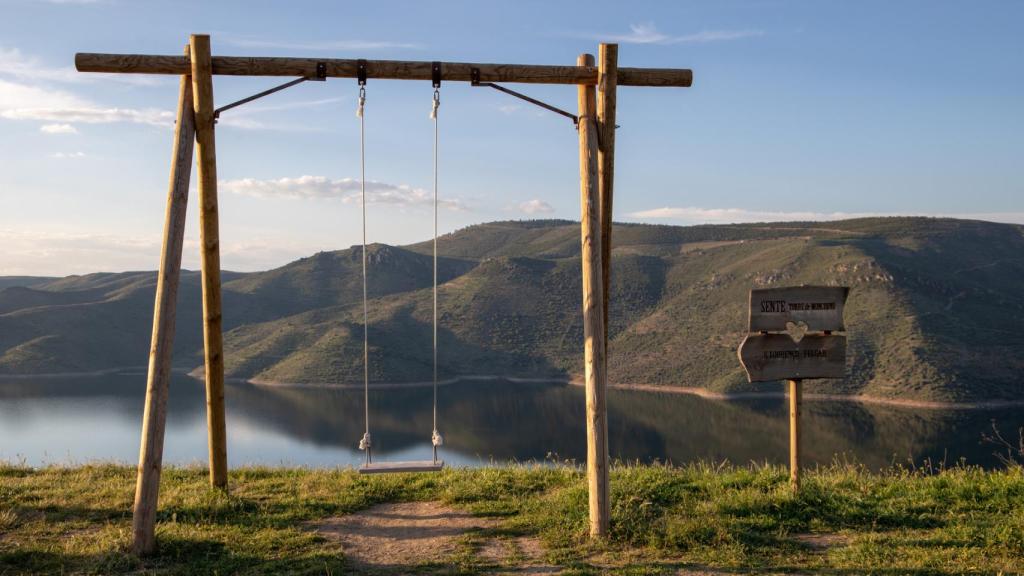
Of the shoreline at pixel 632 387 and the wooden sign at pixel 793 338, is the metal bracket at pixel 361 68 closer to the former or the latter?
the wooden sign at pixel 793 338

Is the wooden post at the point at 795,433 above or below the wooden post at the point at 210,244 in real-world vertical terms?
below

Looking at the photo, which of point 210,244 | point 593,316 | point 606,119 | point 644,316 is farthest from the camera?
point 644,316

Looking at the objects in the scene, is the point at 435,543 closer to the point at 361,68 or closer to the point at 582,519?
the point at 582,519

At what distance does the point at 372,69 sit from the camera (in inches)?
259

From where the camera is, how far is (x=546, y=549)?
563 centimetres

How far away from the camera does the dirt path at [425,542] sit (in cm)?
534

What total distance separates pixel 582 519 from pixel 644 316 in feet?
251

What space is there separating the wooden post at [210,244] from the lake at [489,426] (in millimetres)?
40014

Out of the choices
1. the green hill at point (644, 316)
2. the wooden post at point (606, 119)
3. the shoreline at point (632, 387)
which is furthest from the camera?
the green hill at point (644, 316)

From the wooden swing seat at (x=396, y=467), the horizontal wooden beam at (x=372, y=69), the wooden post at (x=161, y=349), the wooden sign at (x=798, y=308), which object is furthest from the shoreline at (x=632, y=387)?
the wooden post at (x=161, y=349)

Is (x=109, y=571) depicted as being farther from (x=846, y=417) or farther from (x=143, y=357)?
(x=143, y=357)

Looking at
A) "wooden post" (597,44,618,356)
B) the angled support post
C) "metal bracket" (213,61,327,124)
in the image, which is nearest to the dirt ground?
the angled support post

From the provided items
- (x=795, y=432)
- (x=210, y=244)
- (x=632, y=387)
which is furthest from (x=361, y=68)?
(x=632, y=387)

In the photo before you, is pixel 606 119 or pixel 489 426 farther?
pixel 489 426
